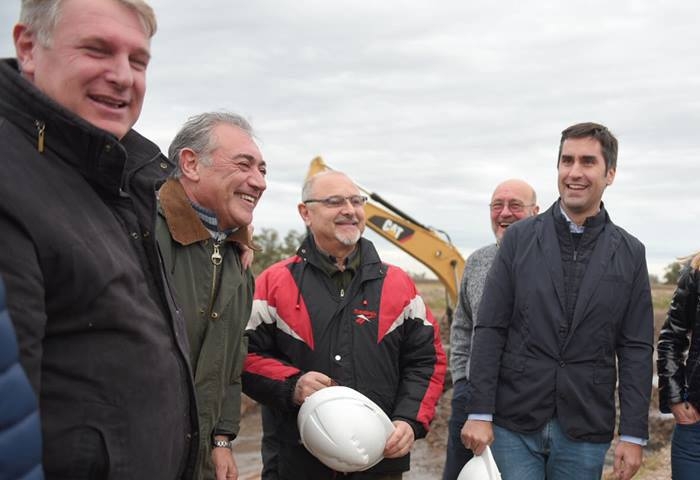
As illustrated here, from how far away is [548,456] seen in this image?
139 inches

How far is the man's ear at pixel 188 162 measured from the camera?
10.1 ft

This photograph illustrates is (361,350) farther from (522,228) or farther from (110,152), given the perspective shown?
(110,152)

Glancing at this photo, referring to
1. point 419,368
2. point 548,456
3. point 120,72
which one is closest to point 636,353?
point 548,456

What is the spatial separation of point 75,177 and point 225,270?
4.03 ft

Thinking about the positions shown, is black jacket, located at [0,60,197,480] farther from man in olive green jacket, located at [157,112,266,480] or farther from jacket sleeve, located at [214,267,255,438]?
jacket sleeve, located at [214,267,255,438]

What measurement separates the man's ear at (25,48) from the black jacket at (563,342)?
2.48m

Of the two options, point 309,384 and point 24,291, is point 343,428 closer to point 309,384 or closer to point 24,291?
point 309,384

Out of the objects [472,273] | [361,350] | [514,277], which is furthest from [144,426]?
[472,273]

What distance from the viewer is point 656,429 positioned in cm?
882

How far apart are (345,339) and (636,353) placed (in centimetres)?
140

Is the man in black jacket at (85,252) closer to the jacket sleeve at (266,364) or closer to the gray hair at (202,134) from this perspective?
the gray hair at (202,134)

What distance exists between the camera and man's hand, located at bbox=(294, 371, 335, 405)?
3.39m

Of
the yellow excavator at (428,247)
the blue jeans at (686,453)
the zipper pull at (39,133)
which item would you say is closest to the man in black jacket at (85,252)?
the zipper pull at (39,133)

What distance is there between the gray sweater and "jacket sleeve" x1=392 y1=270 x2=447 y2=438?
0.96 m
